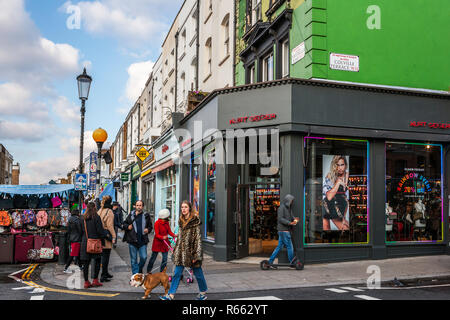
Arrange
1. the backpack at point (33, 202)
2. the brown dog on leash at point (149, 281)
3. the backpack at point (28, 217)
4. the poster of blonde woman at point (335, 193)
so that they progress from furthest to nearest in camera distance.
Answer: the backpack at point (33, 202)
the backpack at point (28, 217)
the poster of blonde woman at point (335, 193)
the brown dog on leash at point (149, 281)

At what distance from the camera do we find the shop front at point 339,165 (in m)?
12.1

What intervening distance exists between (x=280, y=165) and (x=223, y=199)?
2006mm

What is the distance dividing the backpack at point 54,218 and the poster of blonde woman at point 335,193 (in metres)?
8.15

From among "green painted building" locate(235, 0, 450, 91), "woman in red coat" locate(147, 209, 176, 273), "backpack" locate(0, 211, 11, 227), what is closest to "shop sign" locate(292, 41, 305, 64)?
"green painted building" locate(235, 0, 450, 91)

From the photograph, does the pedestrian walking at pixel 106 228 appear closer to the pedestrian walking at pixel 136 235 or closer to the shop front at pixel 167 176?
the pedestrian walking at pixel 136 235

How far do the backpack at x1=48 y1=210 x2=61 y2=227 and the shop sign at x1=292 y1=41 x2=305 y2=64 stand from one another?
28.5 ft

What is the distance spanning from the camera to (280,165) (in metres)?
12.3

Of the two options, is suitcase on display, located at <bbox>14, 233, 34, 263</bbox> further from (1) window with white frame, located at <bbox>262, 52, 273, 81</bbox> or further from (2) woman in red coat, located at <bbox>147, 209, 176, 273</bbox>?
(1) window with white frame, located at <bbox>262, 52, 273, 81</bbox>

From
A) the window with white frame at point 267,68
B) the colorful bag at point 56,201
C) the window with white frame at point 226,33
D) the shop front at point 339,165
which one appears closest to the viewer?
the shop front at point 339,165

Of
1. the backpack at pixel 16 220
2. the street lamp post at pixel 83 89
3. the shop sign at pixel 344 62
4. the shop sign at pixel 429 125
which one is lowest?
the backpack at pixel 16 220

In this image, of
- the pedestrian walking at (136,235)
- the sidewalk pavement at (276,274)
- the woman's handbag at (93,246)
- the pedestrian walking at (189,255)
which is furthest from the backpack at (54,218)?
the pedestrian walking at (189,255)

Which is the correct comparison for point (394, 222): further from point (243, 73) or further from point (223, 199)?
point (243, 73)

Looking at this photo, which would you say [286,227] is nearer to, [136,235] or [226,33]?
[136,235]
